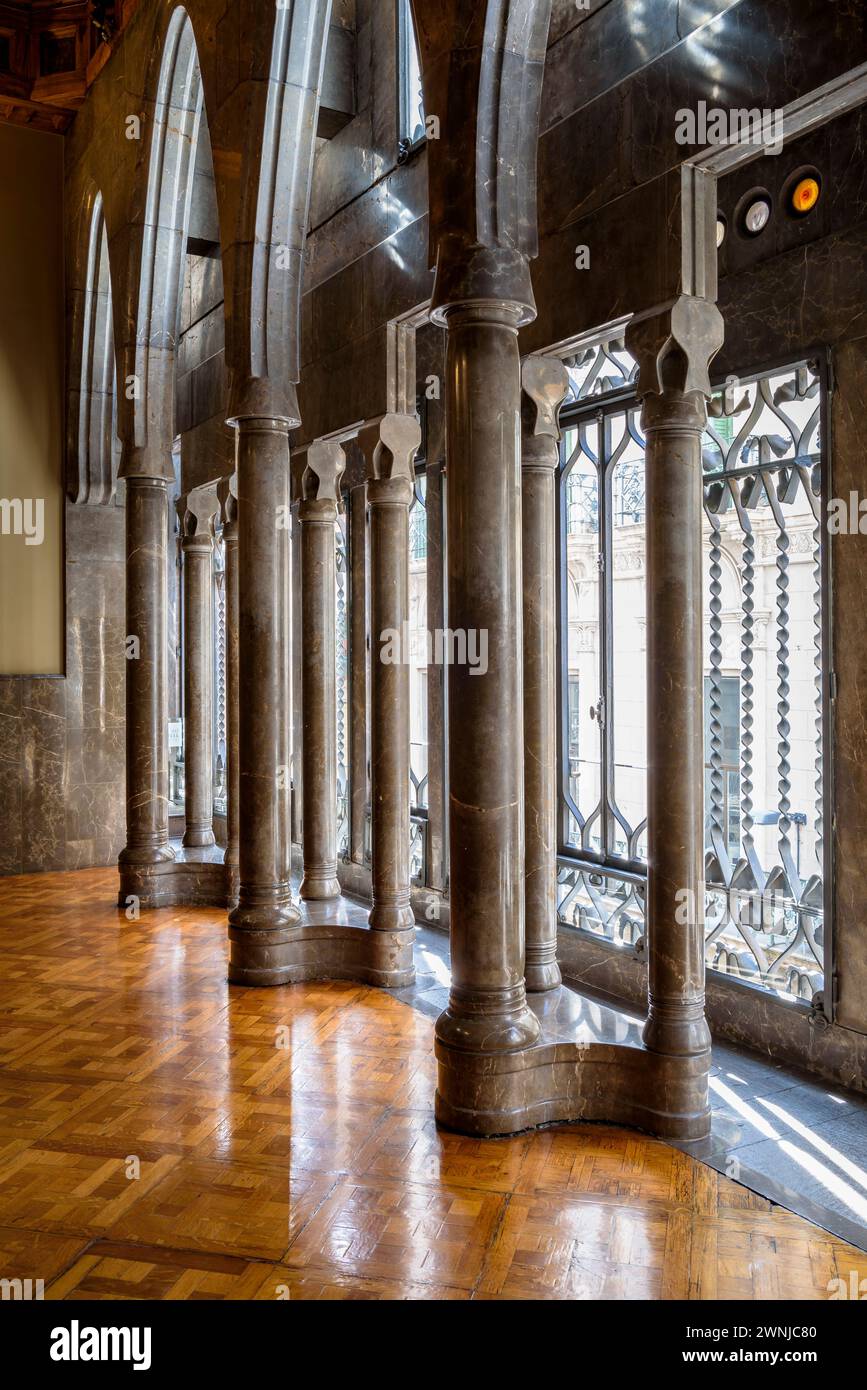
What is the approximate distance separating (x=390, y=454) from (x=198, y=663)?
384cm

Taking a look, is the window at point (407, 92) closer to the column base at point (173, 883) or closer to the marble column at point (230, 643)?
the marble column at point (230, 643)

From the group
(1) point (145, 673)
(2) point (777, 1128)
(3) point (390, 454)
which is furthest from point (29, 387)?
(2) point (777, 1128)

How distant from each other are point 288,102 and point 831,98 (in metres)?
3.33

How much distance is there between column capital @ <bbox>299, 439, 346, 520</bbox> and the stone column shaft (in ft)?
8.58

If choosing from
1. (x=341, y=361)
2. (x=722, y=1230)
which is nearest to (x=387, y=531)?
(x=341, y=361)

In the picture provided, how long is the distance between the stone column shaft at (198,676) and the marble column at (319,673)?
8.14 feet

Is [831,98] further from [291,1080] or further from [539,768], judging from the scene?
[291,1080]

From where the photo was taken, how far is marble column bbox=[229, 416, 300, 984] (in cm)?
640

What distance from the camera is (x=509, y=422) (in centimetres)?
433

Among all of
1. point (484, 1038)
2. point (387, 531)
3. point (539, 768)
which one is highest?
point (387, 531)

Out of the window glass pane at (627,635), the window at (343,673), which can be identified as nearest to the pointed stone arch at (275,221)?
the window glass pane at (627,635)

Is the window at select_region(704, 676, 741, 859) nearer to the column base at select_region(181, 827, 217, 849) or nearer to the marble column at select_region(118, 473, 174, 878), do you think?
the marble column at select_region(118, 473, 174, 878)

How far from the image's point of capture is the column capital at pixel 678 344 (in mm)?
4250

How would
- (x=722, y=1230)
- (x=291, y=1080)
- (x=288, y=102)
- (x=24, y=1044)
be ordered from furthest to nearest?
(x=288, y=102) < (x=24, y=1044) < (x=291, y=1080) < (x=722, y=1230)
